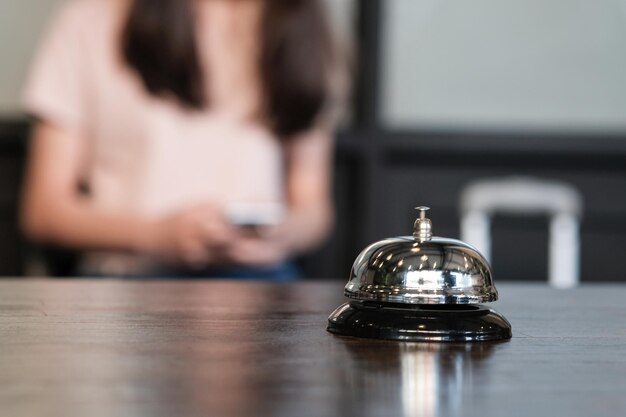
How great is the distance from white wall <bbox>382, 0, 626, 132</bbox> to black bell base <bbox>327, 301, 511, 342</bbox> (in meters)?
1.93

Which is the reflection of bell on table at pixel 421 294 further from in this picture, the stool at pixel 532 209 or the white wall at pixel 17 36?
the white wall at pixel 17 36

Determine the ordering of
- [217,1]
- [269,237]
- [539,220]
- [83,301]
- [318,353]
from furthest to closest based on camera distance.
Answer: [539,220]
[217,1]
[269,237]
[83,301]
[318,353]

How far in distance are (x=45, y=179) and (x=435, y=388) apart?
5.41ft

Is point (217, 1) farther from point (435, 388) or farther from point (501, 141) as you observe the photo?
point (435, 388)

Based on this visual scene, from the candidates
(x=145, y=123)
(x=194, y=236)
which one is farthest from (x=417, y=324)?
(x=145, y=123)

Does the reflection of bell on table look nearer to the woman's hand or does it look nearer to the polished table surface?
the polished table surface

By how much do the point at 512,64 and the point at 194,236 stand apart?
1.13 meters

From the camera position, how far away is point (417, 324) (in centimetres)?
56

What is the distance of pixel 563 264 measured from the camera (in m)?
2.46

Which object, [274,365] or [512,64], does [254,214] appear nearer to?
[512,64]

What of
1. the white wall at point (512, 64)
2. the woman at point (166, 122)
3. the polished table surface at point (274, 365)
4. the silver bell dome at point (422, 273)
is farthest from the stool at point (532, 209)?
the silver bell dome at point (422, 273)

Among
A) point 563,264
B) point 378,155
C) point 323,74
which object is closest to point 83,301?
point 323,74

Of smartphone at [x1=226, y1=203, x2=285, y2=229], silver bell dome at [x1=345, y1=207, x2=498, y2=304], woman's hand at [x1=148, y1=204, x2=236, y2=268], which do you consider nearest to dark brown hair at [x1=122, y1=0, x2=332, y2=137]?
smartphone at [x1=226, y1=203, x2=285, y2=229]

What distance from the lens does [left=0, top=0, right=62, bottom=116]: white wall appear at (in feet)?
7.92
